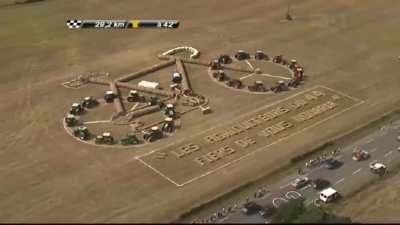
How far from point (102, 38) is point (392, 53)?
48.0 meters

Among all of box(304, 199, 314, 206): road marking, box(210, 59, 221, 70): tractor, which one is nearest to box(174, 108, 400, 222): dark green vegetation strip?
box(304, 199, 314, 206): road marking

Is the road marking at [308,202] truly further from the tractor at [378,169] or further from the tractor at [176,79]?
the tractor at [176,79]

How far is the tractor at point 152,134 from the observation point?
74.6m

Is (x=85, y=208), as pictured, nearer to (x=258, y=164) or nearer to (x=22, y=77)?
(x=258, y=164)

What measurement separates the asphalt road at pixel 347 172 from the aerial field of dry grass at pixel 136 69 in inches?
141

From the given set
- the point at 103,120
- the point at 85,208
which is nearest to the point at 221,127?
the point at 103,120

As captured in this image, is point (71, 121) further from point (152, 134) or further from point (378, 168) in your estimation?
point (378, 168)

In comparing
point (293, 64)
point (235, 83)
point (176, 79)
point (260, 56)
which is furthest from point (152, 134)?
point (260, 56)

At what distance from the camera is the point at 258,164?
69875 millimetres

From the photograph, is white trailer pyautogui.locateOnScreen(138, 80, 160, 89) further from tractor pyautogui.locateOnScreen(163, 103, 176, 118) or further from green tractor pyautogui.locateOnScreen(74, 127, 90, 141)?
green tractor pyautogui.locateOnScreen(74, 127, 90, 141)

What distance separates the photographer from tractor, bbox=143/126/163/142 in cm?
7456

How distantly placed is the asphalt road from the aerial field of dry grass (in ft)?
11.7

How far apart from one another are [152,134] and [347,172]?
23.1 metres

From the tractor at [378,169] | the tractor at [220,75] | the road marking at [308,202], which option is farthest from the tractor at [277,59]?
the road marking at [308,202]
